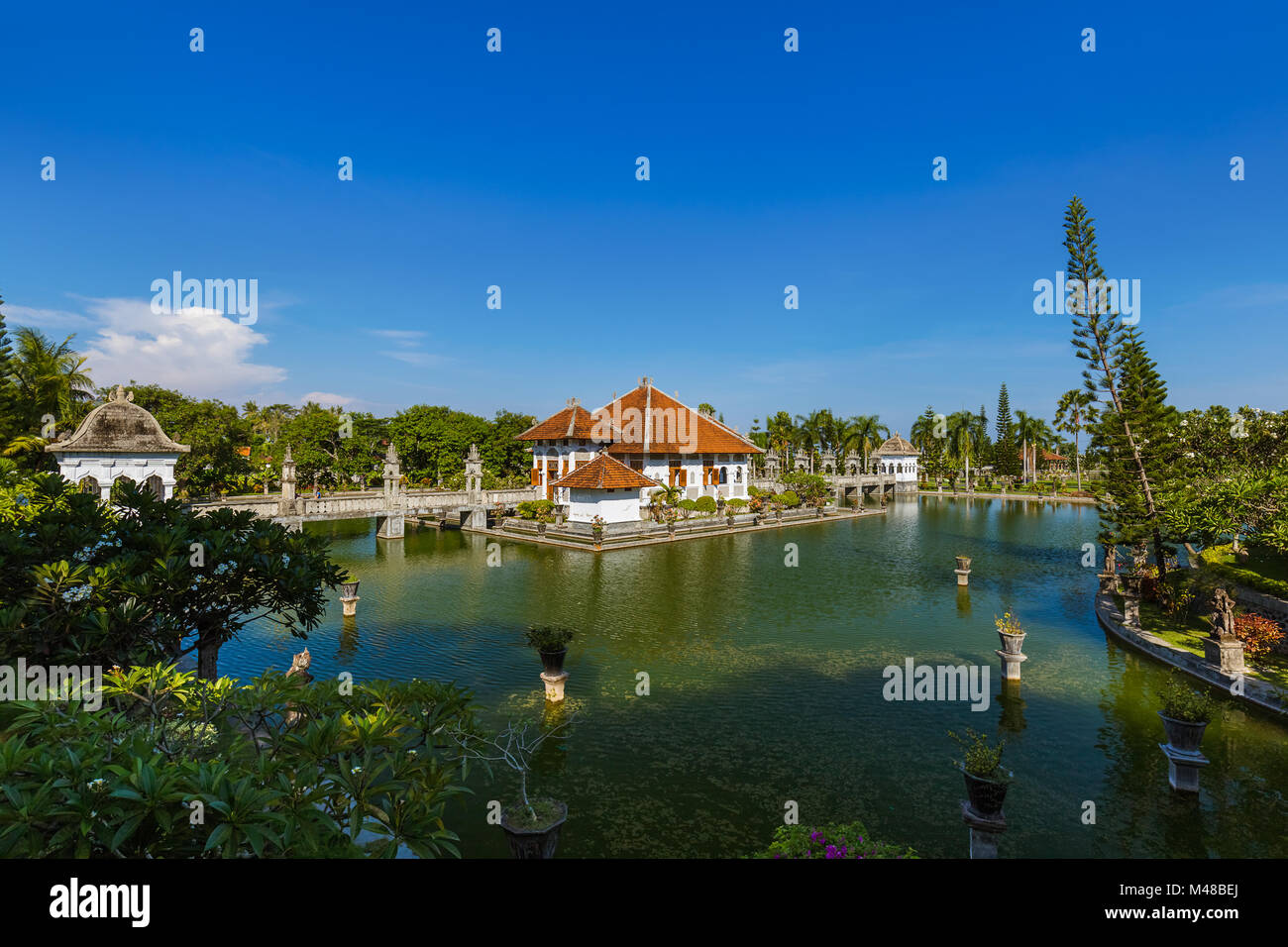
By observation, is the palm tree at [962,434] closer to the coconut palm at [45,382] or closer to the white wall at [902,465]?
the white wall at [902,465]

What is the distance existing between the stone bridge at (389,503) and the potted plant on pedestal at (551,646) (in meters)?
23.6

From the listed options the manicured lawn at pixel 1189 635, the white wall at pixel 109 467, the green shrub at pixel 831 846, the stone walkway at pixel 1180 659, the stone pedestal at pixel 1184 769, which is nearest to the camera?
the green shrub at pixel 831 846

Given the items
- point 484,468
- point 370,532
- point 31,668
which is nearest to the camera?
point 31,668

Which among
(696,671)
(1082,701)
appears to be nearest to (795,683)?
(696,671)

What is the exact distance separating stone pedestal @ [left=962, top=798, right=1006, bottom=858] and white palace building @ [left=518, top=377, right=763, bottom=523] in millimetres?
34173

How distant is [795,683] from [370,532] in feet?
111

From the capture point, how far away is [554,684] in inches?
539

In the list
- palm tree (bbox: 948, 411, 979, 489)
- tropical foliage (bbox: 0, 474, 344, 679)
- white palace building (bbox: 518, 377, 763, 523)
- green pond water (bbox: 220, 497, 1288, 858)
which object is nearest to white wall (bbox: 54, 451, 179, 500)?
green pond water (bbox: 220, 497, 1288, 858)

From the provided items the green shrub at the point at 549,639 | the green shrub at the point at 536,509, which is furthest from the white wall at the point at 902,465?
the green shrub at the point at 549,639

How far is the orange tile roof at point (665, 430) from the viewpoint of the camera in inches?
1833

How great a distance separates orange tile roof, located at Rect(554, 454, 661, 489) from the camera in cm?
3797

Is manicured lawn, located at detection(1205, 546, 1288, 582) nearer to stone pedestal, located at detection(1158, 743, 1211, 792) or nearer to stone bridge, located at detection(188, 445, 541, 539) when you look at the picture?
stone pedestal, located at detection(1158, 743, 1211, 792)
